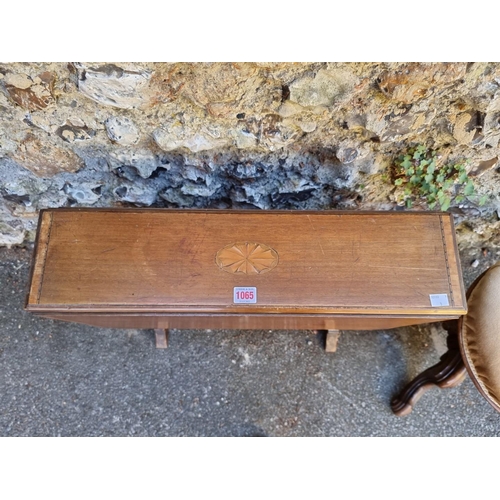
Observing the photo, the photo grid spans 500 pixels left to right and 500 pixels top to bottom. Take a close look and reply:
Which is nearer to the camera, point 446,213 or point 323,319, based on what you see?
point 323,319

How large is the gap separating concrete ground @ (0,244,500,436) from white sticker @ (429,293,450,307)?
0.58m

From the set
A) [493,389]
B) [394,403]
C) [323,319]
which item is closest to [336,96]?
[323,319]

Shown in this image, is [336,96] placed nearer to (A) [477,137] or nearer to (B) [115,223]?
(A) [477,137]

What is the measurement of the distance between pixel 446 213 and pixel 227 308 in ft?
2.70

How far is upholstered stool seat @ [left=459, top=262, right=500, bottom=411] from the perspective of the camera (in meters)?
1.51

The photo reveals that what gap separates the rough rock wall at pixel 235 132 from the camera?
4.83ft

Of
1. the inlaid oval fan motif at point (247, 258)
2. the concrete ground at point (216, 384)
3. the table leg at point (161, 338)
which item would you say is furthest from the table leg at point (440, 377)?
the table leg at point (161, 338)

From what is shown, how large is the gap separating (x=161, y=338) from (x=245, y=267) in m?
0.61

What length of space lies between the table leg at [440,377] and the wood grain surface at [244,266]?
0.28 m

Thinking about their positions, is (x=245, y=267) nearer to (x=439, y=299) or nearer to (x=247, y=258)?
(x=247, y=258)

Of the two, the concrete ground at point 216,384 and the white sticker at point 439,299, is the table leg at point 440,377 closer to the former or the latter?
the concrete ground at point 216,384

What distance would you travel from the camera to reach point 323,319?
5.36 feet

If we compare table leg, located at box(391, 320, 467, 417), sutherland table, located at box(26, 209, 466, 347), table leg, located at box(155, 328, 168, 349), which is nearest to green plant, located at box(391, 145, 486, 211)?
sutherland table, located at box(26, 209, 466, 347)

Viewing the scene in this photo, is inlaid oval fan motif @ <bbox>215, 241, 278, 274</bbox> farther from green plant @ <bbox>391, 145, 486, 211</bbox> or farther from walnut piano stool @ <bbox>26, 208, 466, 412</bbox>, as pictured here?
green plant @ <bbox>391, 145, 486, 211</bbox>
